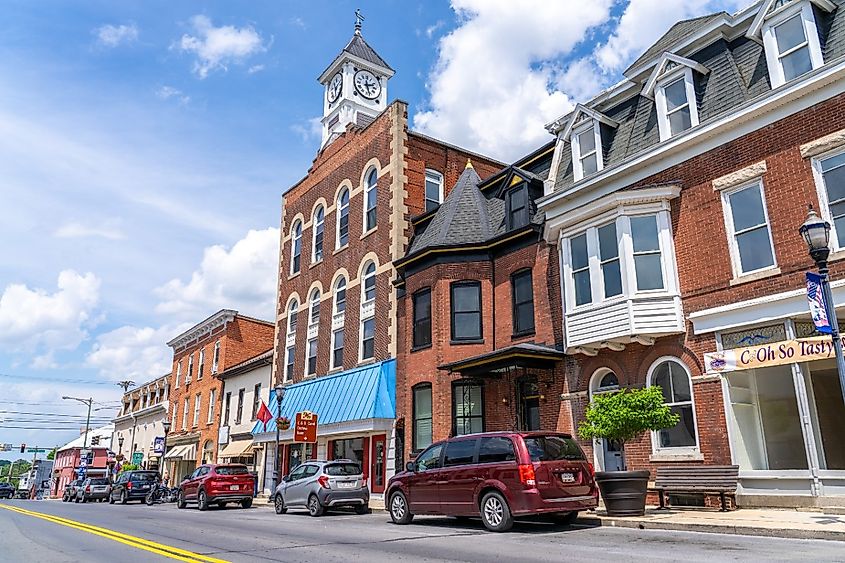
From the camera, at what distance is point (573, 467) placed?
38.7 ft

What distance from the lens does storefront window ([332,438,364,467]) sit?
24.6m

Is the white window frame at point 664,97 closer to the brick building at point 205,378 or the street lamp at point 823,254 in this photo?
the street lamp at point 823,254

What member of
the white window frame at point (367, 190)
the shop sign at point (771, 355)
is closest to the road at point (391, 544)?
the shop sign at point (771, 355)

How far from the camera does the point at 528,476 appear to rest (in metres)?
11.3

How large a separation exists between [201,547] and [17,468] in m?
196

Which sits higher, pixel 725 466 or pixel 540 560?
pixel 725 466

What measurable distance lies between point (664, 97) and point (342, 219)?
16283 mm

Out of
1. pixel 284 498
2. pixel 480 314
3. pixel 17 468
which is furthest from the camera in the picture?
pixel 17 468

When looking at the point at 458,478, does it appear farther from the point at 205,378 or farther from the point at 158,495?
the point at 205,378

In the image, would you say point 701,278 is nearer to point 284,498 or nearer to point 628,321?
point 628,321

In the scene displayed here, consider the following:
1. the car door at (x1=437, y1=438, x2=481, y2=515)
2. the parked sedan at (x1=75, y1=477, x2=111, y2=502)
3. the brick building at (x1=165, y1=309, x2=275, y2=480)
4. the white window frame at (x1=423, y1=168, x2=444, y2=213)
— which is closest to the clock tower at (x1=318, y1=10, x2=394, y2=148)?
the white window frame at (x1=423, y1=168, x2=444, y2=213)

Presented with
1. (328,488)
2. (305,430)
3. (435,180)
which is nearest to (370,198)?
(435,180)

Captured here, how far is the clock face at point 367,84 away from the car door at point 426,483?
2770 centimetres

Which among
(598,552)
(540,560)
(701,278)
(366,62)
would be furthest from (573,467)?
(366,62)
